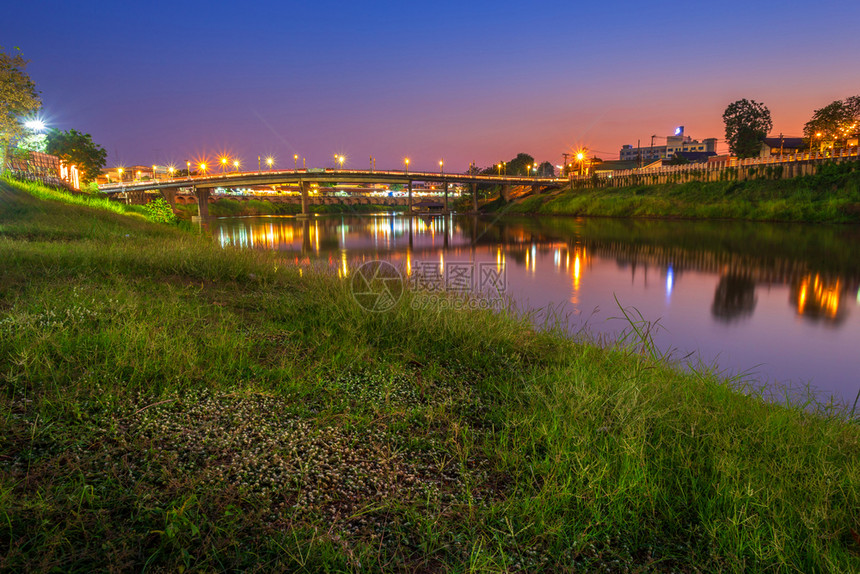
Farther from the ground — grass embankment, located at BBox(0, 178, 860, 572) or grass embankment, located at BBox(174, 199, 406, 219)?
grass embankment, located at BBox(174, 199, 406, 219)

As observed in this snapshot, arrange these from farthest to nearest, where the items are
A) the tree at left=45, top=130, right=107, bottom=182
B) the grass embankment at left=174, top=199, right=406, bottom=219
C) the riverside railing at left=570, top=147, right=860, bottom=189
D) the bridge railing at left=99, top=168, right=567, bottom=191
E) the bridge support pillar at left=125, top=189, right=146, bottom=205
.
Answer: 1. the grass embankment at left=174, top=199, right=406, bottom=219
2. the bridge support pillar at left=125, top=189, right=146, bottom=205
3. the bridge railing at left=99, top=168, right=567, bottom=191
4. the tree at left=45, top=130, right=107, bottom=182
5. the riverside railing at left=570, top=147, right=860, bottom=189

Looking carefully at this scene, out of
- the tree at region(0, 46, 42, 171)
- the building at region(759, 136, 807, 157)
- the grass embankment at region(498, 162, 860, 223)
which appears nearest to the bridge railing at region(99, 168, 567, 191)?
the grass embankment at region(498, 162, 860, 223)

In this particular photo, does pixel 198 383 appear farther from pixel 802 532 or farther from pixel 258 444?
pixel 802 532

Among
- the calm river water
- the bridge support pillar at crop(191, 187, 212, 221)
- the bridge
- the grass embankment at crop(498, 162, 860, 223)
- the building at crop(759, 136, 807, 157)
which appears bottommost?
the calm river water

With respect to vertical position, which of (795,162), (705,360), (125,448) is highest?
(795,162)

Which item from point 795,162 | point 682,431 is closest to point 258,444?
point 682,431

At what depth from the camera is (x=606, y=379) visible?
4.78 metres

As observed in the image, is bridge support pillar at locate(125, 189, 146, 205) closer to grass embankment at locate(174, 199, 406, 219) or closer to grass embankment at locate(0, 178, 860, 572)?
grass embankment at locate(174, 199, 406, 219)

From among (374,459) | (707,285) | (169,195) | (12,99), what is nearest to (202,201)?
(169,195)

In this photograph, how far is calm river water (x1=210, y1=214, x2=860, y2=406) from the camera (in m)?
8.76

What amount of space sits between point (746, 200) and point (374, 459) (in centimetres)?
4970

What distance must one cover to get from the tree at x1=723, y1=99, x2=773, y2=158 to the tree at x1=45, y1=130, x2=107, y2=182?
310 ft

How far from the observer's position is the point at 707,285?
51.5ft

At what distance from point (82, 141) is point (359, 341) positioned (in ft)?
243
